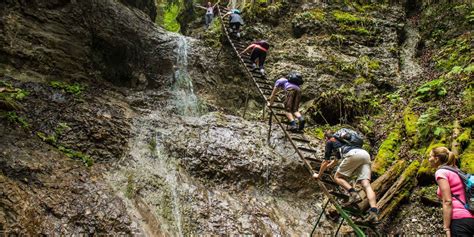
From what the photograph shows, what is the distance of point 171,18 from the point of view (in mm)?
26703

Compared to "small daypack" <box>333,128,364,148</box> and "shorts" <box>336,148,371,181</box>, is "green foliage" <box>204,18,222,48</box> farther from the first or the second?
"shorts" <box>336,148,371,181</box>

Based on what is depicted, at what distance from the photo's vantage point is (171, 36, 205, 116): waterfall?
12.5 meters

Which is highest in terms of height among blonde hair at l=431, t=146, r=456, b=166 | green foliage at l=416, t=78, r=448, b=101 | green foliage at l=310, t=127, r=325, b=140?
green foliage at l=416, t=78, r=448, b=101

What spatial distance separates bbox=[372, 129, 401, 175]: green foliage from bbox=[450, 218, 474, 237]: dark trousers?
422 centimetres

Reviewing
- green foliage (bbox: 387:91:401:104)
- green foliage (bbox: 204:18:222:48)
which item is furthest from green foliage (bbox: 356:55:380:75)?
green foliage (bbox: 204:18:222:48)

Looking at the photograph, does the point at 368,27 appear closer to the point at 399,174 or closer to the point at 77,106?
the point at 399,174

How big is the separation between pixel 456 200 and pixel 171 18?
82.1ft

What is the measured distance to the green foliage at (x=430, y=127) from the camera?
Answer: 797 cm

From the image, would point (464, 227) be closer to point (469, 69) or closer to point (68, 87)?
point (469, 69)

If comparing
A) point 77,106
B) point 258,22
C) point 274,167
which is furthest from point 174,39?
point 274,167

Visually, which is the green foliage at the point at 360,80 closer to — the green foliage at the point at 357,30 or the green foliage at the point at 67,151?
the green foliage at the point at 357,30

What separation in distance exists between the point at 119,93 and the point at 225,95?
158 inches

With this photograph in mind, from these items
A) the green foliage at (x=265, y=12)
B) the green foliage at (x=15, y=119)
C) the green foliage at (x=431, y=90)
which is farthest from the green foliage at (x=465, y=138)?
the green foliage at (x=265, y=12)

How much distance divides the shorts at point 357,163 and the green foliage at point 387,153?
2300 millimetres
